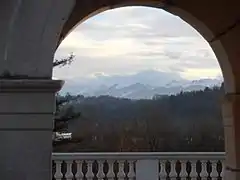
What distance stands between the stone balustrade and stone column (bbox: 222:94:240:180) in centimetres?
211

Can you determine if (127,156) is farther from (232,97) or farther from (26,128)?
(26,128)

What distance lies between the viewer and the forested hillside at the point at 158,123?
10.4m

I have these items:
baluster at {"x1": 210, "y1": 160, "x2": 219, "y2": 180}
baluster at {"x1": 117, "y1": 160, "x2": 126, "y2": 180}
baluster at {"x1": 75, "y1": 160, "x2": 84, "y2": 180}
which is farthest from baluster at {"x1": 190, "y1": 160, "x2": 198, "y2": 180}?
baluster at {"x1": 75, "y1": 160, "x2": 84, "y2": 180}

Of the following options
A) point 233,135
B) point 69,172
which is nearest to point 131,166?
point 69,172

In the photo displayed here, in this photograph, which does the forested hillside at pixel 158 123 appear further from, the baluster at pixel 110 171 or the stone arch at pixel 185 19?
the stone arch at pixel 185 19

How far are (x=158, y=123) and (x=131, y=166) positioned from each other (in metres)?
2.28

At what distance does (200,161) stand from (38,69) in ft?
16.4

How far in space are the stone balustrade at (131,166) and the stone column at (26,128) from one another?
4253 mm

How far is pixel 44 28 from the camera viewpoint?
3.89 metres

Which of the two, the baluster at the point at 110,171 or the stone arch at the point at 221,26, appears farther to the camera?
the baluster at the point at 110,171

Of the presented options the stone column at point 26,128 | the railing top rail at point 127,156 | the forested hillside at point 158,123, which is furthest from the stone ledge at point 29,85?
the forested hillside at point 158,123

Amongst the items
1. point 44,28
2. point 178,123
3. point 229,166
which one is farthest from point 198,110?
point 44,28

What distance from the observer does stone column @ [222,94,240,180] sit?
6074 mm

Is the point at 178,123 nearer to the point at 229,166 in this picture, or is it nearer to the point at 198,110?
the point at 198,110
